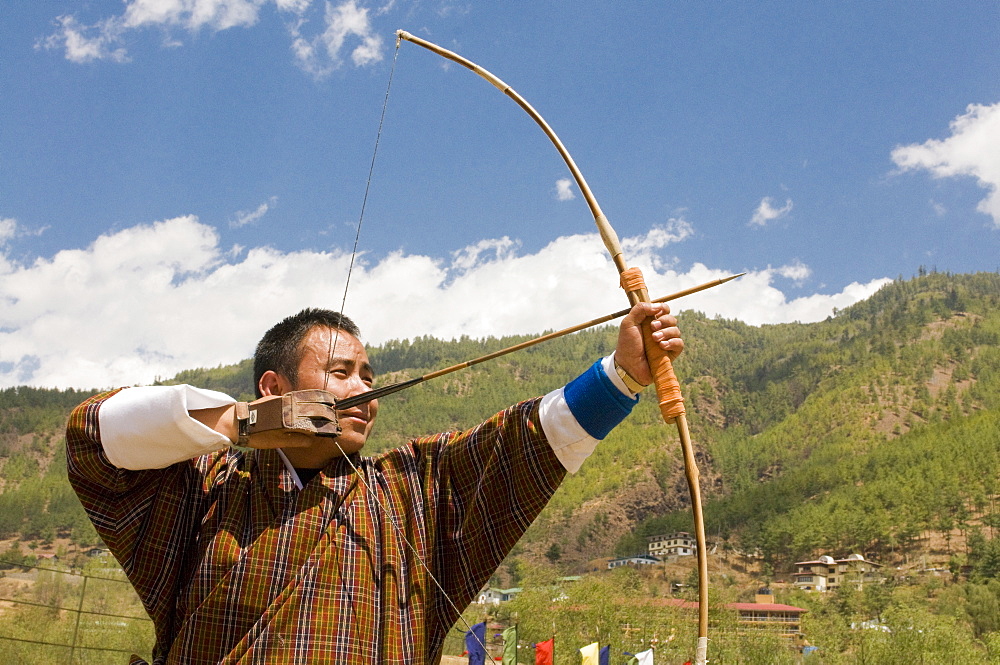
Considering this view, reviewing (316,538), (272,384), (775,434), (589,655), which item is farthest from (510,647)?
(775,434)

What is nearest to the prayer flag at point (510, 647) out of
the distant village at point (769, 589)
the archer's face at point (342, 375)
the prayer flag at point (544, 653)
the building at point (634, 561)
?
the prayer flag at point (544, 653)

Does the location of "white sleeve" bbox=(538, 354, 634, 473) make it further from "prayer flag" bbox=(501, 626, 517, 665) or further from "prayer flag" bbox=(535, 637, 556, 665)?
"prayer flag" bbox=(501, 626, 517, 665)

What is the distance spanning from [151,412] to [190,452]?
0.48ft

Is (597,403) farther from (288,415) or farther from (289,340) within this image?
(289,340)

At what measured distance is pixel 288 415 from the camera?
2.18m

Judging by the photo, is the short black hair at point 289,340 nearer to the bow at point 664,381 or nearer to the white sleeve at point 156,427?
the white sleeve at point 156,427

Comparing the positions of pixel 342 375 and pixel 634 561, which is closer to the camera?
pixel 342 375

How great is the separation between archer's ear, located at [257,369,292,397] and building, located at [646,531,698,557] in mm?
108574

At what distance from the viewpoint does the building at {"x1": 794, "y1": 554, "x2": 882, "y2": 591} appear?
84.2 meters

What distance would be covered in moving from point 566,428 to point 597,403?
0.37 feet

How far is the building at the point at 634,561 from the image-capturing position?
99.7 metres

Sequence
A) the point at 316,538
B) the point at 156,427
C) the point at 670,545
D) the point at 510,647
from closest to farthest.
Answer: the point at 156,427 → the point at 316,538 → the point at 510,647 → the point at 670,545

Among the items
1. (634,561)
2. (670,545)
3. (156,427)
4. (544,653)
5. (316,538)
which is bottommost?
(544,653)

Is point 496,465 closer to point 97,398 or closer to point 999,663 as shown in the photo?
point 97,398
